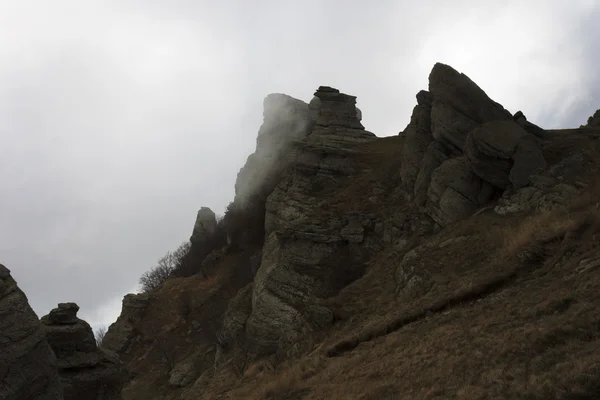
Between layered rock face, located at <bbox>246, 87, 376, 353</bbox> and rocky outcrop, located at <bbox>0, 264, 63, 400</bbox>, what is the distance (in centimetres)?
1672

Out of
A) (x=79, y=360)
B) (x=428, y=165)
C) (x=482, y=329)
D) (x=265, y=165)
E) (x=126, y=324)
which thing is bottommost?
(x=482, y=329)

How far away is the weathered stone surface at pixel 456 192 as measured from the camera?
1284 inches

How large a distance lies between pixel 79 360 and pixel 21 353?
7.64 m

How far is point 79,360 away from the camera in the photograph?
75.9ft

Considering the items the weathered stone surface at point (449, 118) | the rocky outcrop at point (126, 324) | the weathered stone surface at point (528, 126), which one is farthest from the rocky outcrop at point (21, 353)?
the rocky outcrop at point (126, 324)

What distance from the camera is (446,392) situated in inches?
489

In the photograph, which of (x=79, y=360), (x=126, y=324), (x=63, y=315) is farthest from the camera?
(x=126, y=324)

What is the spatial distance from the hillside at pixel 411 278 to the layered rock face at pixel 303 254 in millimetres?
162

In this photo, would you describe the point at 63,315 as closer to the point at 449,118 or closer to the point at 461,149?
the point at 461,149

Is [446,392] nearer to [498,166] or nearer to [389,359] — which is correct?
[389,359]

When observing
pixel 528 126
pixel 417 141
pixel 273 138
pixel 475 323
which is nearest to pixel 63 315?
pixel 475 323

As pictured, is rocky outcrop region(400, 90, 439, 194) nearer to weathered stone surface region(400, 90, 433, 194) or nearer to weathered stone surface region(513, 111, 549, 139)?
weathered stone surface region(400, 90, 433, 194)

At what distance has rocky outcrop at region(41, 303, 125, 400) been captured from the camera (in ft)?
73.2

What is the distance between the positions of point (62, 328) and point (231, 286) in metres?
39.3
